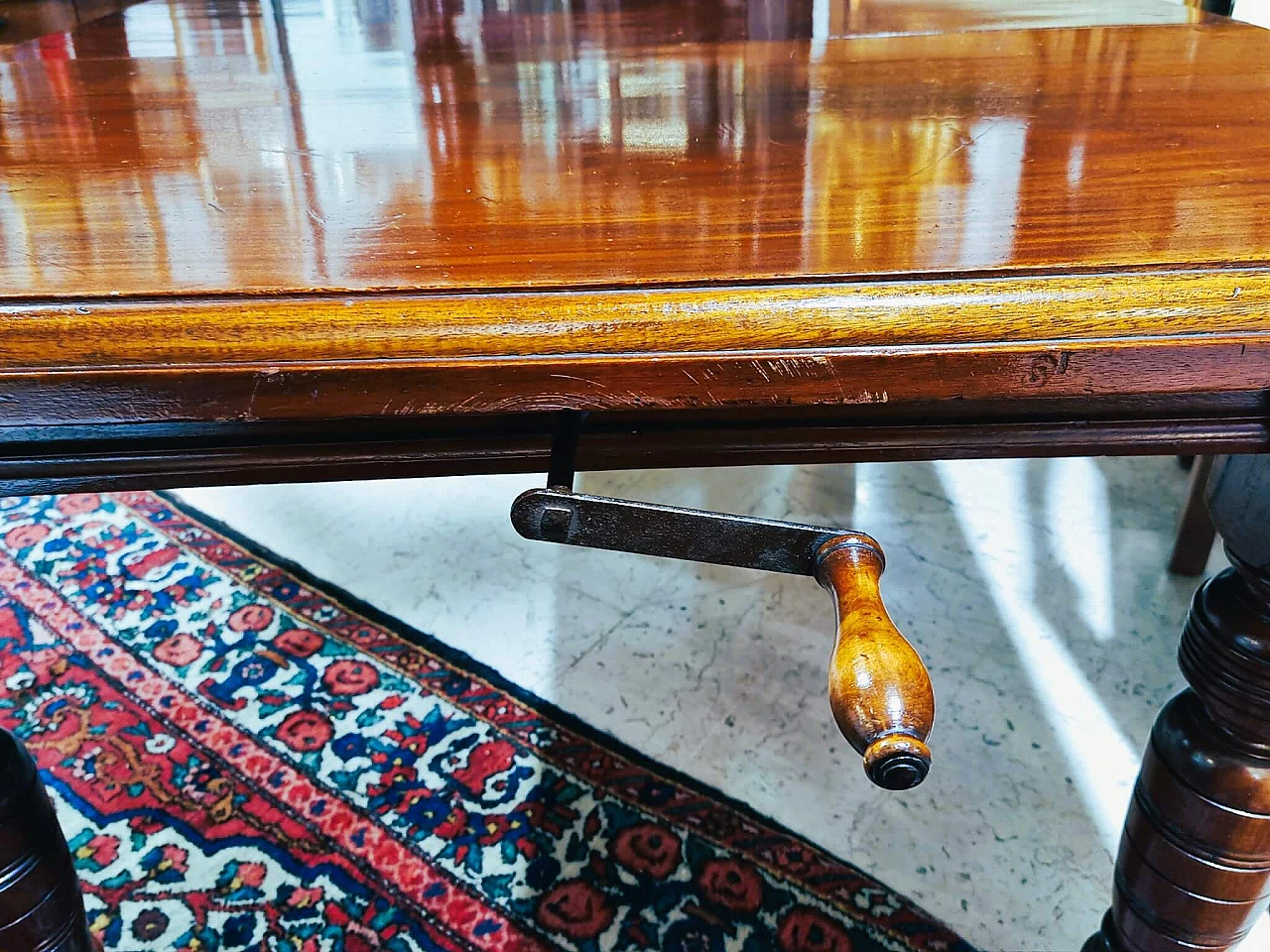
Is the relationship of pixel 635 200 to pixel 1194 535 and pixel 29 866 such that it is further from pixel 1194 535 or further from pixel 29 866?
pixel 1194 535

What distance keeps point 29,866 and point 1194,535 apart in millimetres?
1227

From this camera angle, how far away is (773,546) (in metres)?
0.43

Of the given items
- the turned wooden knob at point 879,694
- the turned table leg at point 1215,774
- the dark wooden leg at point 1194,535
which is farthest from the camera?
the dark wooden leg at point 1194,535

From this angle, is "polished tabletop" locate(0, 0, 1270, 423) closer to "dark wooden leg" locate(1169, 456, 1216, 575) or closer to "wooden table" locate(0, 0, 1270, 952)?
"wooden table" locate(0, 0, 1270, 952)

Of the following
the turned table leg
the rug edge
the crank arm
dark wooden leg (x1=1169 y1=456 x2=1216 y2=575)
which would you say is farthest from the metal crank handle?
dark wooden leg (x1=1169 y1=456 x2=1216 y2=575)

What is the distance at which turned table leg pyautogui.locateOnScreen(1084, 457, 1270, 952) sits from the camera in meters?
0.54

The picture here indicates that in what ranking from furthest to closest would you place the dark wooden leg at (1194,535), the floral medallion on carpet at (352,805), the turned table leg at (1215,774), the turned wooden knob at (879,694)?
1. the dark wooden leg at (1194,535)
2. the floral medallion on carpet at (352,805)
3. the turned table leg at (1215,774)
4. the turned wooden knob at (879,694)

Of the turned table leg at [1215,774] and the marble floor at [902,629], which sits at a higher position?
the turned table leg at [1215,774]

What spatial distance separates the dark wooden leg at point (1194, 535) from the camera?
1.19 meters

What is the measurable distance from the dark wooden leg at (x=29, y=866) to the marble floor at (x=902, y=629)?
557 millimetres

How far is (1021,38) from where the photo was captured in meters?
0.81

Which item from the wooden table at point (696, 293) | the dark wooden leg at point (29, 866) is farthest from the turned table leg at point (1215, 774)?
the dark wooden leg at point (29, 866)

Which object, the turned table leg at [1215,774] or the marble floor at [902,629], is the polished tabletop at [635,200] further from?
the marble floor at [902,629]

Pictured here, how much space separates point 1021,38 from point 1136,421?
0.50 metres
